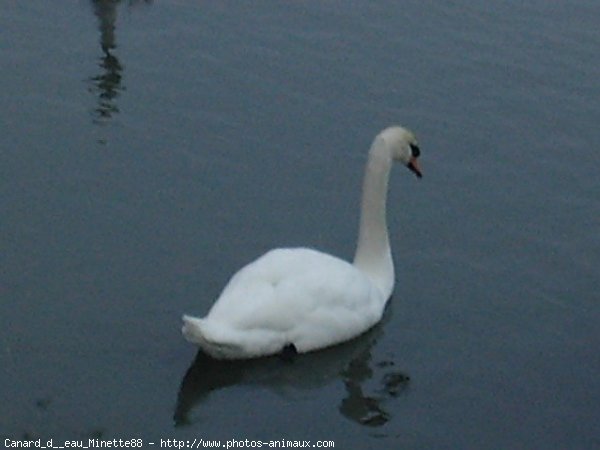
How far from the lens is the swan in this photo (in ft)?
30.3

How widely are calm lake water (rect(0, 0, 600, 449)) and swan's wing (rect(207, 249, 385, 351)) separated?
0.58 ft

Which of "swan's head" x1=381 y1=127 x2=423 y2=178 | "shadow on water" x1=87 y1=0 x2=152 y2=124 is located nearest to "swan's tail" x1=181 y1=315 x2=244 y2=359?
"swan's head" x1=381 y1=127 x2=423 y2=178

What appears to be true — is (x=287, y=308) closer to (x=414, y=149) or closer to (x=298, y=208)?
(x=414, y=149)

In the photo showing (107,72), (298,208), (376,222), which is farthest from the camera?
(107,72)

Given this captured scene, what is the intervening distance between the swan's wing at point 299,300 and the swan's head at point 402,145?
954mm

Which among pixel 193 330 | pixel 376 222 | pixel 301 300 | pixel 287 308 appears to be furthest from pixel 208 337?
pixel 376 222

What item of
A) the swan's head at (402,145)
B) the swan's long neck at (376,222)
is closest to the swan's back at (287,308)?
the swan's long neck at (376,222)

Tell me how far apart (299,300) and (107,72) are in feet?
14.6

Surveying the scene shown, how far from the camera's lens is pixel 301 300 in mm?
9562

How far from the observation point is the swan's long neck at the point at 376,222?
1055cm

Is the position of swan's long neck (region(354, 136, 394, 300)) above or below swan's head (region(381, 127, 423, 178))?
below

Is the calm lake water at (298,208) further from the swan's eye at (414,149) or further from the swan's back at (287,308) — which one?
the swan's eye at (414,149)

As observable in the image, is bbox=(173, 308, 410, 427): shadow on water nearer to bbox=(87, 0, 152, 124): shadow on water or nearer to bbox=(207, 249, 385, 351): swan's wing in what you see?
bbox=(207, 249, 385, 351): swan's wing

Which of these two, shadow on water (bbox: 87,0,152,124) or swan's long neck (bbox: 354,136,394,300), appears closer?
swan's long neck (bbox: 354,136,394,300)
